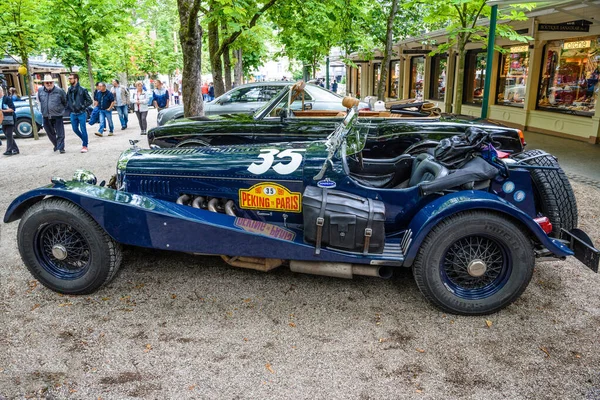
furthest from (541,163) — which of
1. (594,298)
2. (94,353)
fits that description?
(94,353)

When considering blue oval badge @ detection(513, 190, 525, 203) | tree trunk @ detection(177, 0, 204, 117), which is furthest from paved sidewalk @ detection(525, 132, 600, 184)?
tree trunk @ detection(177, 0, 204, 117)

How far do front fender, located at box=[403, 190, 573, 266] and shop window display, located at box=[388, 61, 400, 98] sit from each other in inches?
823

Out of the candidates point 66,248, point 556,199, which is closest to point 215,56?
point 66,248

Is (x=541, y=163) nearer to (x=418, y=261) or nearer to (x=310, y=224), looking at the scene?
(x=418, y=261)

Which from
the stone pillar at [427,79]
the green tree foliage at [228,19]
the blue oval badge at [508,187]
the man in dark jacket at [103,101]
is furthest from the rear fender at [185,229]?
the stone pillar at [427,79]

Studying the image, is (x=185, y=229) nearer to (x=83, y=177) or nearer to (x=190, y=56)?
(x=83, y=177)

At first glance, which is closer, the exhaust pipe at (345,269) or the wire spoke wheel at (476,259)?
the wire spoke wheel at (476,259)

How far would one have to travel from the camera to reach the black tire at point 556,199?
400 centimetres

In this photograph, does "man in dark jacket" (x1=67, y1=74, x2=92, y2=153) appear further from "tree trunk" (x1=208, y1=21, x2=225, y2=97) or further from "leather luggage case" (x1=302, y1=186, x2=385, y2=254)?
"leather luggage case" (x1=302, y1=186, x2=385, y2=254)

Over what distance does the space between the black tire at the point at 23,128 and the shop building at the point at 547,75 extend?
1241cm

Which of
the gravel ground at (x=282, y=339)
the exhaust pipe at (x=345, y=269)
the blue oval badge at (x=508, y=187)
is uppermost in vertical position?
the blue oval badge at (x=508, y=187)

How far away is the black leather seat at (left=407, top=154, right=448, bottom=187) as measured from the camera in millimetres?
3598

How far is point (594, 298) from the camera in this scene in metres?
3.74

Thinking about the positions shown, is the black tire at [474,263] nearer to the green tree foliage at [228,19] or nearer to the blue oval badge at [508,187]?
the blue oval badge at [508,187]
